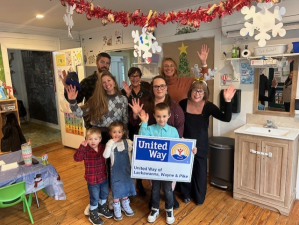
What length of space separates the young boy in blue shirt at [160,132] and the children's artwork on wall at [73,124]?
2493mm

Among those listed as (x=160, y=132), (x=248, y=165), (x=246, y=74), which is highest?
(x=246, y=74)

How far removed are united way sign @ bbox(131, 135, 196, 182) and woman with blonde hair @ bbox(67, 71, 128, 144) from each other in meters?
0.36

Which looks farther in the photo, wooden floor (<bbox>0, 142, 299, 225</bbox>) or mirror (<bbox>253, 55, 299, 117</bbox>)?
mirror (<bbox>253, 55, 299, 117</bbox>)

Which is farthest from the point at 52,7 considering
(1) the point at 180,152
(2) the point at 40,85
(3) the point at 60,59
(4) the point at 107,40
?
(2) the point at 40,85

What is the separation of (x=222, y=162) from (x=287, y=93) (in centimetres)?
111

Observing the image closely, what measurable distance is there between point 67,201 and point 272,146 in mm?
2420

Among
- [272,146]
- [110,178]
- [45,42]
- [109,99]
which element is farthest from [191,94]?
[45,42]

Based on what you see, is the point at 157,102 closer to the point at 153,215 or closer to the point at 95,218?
the point at 153,215

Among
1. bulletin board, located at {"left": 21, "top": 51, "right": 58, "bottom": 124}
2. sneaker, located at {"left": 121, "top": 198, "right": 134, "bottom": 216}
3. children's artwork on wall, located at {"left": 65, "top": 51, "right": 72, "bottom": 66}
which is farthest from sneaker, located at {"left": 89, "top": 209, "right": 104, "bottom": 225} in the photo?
bulletin board, located at {"left": 21, "top": 51, "right": 58, "bottom": 124}

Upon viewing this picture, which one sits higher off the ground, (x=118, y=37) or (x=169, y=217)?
(x=118, y=37)

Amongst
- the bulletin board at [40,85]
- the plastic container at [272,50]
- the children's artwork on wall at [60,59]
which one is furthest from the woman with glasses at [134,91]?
the bulletin board at [40,85]

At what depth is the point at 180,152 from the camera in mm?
2018

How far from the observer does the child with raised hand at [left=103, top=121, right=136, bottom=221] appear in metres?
2.09

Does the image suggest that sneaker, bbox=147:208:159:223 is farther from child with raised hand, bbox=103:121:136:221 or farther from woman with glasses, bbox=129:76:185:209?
woman with glasses, bbox=129:76:185:209
